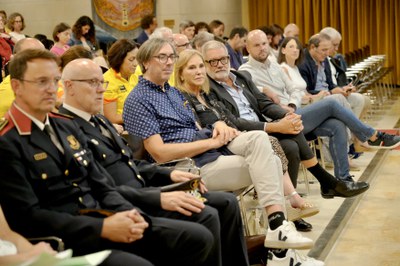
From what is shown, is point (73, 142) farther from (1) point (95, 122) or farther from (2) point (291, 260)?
(2) point (291, 260)

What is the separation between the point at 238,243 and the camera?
11.7 ft

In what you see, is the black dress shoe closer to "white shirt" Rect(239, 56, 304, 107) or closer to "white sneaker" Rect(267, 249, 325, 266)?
"white sneaker" Rect(267, 249, 325, 266)

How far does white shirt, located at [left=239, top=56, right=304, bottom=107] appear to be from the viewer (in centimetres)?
605

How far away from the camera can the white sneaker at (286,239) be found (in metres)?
3.87

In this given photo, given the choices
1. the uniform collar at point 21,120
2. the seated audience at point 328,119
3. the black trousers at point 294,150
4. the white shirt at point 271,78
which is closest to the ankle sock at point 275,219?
the black trousers at point 294,150

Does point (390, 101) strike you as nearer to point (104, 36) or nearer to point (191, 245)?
point (104, 36)

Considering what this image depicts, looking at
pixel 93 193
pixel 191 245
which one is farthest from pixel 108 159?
pixel 191 245

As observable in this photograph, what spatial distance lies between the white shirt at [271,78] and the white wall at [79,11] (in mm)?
7613

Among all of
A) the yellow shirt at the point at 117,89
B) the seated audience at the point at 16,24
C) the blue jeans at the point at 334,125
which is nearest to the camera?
the yellow shirt at the point at 117,89

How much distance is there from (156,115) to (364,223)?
6.10ft

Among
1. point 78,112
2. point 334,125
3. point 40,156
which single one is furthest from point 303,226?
point 40,156

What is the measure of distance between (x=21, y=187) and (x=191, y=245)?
758 mm

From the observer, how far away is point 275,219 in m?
3.98

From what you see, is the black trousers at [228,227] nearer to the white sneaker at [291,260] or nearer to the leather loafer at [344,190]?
the white sneaker at [291,260]
